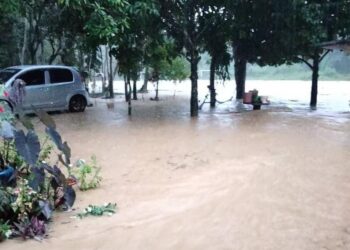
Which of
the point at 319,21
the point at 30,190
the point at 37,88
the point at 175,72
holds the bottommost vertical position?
the point at 30,190

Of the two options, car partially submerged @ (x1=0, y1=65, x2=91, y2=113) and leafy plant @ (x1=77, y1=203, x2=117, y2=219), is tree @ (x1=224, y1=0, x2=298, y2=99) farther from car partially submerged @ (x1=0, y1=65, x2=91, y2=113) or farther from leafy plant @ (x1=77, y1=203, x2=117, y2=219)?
leafy plant @ (x1=77, y1=203, x2=117, y2=219)

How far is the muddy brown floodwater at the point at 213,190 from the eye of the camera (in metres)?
4.05

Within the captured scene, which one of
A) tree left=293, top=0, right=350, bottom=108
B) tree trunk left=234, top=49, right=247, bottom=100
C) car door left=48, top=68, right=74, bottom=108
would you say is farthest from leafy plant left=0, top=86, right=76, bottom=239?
tree trunk left=234, top=49, right=247, bottom=100

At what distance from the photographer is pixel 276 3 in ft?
43.5

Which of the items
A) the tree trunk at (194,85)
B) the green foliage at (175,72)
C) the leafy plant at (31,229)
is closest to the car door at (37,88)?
the tree trunk at (194,85)

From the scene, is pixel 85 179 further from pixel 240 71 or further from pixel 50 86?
pixel 240 71

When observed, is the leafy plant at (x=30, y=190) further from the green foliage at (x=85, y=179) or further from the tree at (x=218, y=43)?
the tree at (x=218, y=43)

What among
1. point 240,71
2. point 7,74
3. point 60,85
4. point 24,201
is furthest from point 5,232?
point 240,71

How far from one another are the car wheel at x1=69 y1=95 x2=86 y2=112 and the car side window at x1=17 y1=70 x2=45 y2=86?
146 cm

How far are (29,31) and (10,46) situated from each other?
9.06 feet

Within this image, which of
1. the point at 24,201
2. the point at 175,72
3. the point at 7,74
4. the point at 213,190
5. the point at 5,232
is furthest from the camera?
the point at 175,72

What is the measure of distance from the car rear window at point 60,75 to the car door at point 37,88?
1.00 feet

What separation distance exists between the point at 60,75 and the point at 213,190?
9.24m

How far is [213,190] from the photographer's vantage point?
5.52m
